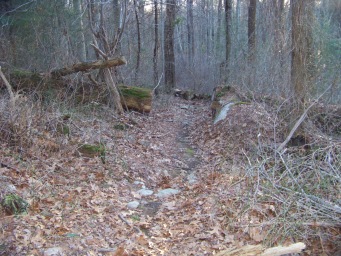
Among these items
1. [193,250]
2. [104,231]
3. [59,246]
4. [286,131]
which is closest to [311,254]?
[193,250]

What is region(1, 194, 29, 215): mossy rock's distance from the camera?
4.48 metres

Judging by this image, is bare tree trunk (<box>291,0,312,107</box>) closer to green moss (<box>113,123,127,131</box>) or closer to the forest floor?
the forest floor

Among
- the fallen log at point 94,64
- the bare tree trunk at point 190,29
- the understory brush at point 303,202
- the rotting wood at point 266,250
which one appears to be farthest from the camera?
the bare tree trunk at point 190,29

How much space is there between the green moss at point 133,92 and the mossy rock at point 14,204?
6762mm

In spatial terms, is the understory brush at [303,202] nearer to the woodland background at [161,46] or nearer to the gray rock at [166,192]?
the gray rock at [166,192]

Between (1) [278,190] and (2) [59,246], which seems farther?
(1) [278,190]

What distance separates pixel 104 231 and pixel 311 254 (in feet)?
8.44

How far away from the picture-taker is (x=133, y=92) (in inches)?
445

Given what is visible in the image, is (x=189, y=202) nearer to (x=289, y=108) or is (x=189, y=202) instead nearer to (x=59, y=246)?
(x=59, y=246)

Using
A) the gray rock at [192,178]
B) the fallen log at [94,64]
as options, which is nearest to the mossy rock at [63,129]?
the gray rock at [192,178]

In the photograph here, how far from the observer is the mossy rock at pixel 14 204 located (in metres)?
4.48

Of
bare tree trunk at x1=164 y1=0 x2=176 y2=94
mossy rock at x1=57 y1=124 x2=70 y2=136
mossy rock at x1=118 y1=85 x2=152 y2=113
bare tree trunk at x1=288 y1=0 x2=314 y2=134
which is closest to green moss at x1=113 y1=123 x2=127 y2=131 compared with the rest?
mossy rock at x1=118 y1=85 x2=152 y2=113

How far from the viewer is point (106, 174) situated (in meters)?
6.57

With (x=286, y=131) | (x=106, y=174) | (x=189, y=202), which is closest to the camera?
(x=189, y=202)
